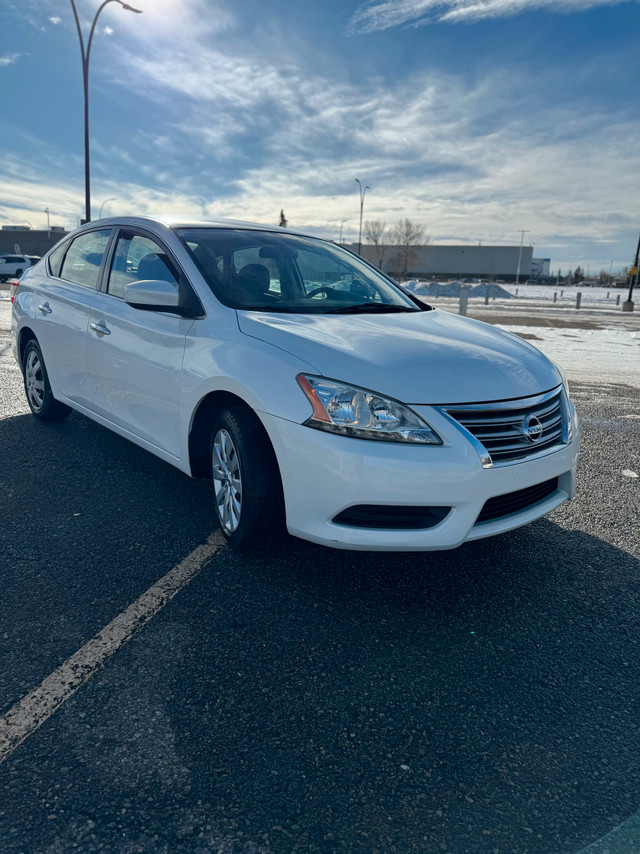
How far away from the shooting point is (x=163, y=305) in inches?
134

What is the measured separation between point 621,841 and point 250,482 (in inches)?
73.8

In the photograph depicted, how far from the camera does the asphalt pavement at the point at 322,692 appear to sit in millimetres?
1724

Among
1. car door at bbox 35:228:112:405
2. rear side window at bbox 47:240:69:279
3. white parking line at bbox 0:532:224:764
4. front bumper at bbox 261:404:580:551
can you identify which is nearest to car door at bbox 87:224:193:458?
car door at bbox 35:228:112:405

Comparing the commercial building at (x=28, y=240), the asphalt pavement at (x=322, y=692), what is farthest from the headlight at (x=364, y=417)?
the commercial building at (x=28, y=240)

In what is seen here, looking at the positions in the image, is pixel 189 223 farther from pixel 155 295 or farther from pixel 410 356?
pixel 410 356

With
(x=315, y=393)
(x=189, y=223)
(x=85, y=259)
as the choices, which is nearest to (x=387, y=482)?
(x=315, y=393)

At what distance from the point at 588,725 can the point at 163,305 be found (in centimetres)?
266

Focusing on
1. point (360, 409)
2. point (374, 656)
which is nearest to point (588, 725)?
point (374, 656)

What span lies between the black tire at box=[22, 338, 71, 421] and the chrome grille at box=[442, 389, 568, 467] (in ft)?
12.4

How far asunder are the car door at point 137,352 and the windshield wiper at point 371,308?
2.77 ft

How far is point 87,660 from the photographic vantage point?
93.4 inches

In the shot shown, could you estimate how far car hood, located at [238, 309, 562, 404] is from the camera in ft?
8.90

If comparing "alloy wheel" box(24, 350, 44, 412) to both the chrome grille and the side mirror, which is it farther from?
the chrome grille

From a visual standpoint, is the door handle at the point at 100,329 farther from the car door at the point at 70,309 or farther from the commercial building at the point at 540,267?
the commercial building at the point at 540,267
